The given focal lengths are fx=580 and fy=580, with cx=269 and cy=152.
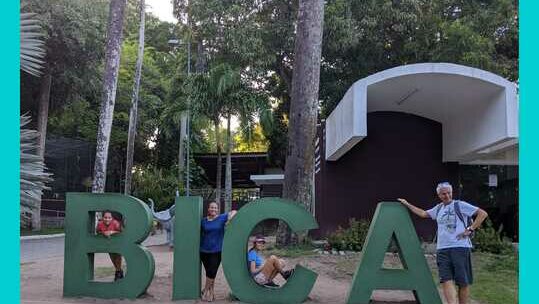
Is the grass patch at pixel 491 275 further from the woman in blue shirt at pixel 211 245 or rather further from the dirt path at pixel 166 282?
the woman in blue shirt at pixel 211 245

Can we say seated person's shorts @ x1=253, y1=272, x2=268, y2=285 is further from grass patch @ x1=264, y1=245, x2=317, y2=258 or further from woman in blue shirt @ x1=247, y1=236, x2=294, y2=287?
grass patch @ x1=264, y1=245, x2=317, y2=258

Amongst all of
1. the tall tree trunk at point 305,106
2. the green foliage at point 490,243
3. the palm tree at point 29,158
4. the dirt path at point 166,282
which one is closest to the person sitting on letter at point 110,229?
the dirt path at point 166,282

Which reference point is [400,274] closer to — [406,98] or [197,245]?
[197,245]

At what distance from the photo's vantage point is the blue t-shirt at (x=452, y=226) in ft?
23.0

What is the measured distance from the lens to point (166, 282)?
9.78 metres

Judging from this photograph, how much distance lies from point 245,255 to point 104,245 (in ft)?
6.60

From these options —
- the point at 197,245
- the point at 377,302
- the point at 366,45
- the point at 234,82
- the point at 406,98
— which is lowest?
the point at 377,302

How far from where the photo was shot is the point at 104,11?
23062mm

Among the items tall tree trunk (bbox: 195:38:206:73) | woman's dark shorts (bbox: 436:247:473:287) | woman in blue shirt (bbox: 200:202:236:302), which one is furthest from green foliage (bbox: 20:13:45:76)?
tall tree trunk (bbox: 195:38:206:73)

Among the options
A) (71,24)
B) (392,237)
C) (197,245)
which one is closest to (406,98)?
(392,237)

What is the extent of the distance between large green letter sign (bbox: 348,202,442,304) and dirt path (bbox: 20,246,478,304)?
0.70 metres

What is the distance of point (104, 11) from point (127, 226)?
16952mm

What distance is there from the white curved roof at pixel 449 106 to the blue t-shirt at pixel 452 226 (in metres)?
4.91

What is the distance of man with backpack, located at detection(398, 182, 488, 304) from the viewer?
22.9 feet
